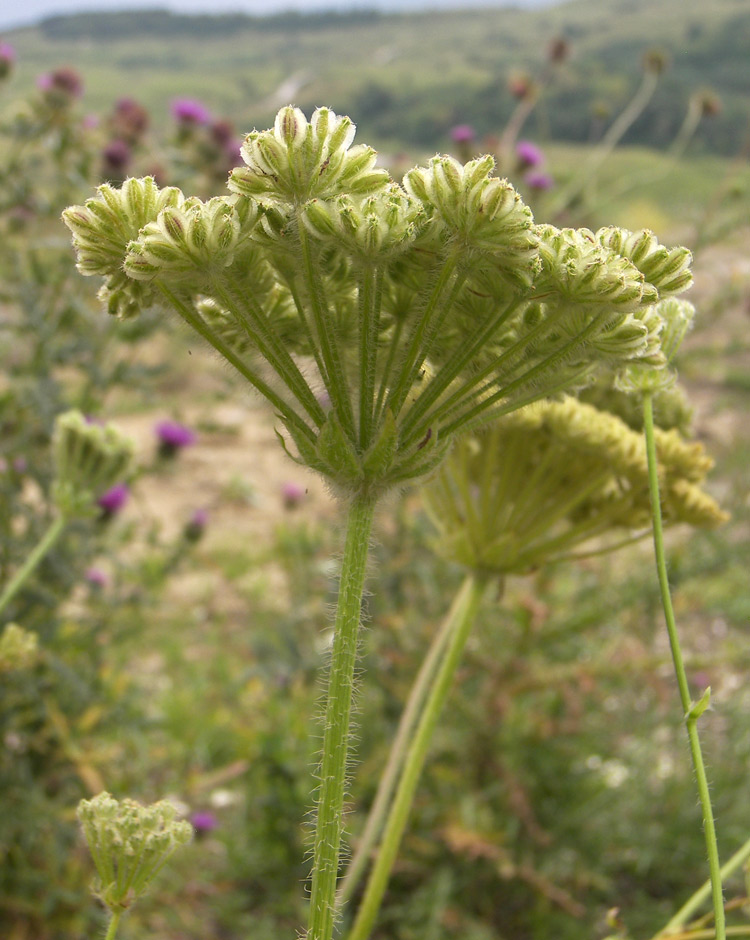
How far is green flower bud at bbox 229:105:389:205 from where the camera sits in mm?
1036

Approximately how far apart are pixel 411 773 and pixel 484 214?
982 millimetres

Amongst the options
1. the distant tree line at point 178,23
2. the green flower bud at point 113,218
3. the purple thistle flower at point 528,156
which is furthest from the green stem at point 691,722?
the distant tree line at point 178,23

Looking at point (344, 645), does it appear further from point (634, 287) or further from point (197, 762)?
point (197, 762)

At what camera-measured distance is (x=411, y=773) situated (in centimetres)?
151

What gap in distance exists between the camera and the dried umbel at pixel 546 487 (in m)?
1.62

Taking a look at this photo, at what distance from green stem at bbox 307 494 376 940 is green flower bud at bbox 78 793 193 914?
0.19 metres

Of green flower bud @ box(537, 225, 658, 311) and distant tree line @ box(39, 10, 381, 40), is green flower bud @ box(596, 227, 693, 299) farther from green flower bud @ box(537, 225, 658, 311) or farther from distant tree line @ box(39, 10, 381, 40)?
distant tree line @ box(39, 10, 381, 40)

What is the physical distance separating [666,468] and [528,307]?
670 millimetres

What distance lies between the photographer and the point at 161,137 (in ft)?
19.7

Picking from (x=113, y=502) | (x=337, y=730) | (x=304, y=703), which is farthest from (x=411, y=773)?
(x=304, y=703)

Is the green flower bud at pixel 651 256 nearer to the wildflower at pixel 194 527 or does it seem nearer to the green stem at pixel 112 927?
the green stem at pixel 112 927

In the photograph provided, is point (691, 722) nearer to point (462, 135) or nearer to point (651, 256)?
point (651, 256)

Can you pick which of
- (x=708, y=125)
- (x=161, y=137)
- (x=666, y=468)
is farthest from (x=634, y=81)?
(x=666, y=468)

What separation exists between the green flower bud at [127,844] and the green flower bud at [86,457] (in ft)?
4.20
